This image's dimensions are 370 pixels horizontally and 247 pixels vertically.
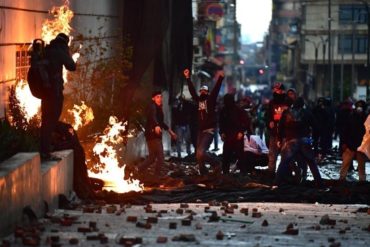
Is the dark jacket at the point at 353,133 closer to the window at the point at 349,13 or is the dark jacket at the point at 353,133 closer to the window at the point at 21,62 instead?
the window at the point at 21,62

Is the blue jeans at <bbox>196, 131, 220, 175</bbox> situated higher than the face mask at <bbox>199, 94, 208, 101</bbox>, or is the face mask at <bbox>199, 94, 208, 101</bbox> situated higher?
the face mask at <bbox>199, 94, 208, 101</bbox>

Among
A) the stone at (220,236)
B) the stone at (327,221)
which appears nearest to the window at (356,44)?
the stone at (327,221)

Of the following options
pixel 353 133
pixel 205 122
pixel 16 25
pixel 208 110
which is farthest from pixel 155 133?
pixel 16 25

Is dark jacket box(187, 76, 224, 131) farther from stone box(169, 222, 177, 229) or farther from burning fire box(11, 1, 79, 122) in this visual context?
stone box(169, 222, 177, 229)

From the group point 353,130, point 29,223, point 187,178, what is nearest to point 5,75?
point 187,178

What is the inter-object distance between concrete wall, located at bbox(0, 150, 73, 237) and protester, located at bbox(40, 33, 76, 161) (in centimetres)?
39

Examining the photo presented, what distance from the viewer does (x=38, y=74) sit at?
1338cm

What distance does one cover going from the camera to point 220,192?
16672 millimetres

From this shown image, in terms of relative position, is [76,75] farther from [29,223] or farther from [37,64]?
[29,223]

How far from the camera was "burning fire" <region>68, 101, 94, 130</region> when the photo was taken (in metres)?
19.5

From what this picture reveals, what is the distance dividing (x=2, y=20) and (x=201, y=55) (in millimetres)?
46331

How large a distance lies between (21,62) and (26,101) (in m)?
0.92

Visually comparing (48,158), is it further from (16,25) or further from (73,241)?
(16,25)

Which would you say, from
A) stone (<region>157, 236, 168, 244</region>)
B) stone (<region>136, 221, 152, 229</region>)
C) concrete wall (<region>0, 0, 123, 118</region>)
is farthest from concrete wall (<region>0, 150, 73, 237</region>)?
concrete wall (<region>0, 0, 123, 118</region>)
